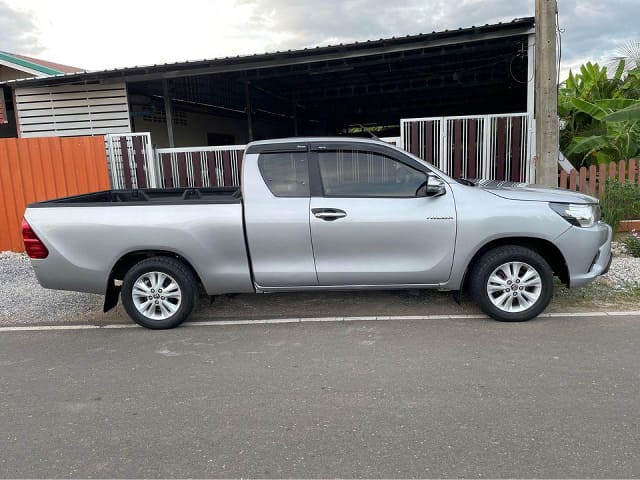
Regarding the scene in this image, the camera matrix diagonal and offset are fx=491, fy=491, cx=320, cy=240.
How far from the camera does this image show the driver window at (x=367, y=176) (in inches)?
188

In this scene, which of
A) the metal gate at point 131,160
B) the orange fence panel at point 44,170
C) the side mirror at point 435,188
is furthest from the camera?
the metal gate at point 131,160

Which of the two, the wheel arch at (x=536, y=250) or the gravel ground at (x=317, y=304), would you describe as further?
the gravel ground at (x=317, y=304)

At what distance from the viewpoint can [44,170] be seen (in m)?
8.70

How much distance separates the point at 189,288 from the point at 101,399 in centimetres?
152

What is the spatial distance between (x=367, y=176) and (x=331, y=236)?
0.69m

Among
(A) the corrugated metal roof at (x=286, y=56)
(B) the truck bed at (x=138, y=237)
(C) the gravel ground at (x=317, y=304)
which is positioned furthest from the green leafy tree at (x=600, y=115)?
(B) the truck bed at (x=138, y=237)

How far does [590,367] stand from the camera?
3770mm

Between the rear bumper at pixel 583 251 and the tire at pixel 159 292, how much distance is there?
363 centimetres

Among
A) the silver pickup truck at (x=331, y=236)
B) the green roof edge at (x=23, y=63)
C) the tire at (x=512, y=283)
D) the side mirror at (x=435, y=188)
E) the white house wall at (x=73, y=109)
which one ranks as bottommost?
the tire at (x=512, y=283)

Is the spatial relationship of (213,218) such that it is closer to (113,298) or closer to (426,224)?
(113,298)

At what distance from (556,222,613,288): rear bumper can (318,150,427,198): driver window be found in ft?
4.77

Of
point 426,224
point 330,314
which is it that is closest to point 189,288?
point 330,314

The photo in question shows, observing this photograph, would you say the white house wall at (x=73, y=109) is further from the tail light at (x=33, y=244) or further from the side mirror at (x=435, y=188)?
the side mirror at (x=435, y=188)

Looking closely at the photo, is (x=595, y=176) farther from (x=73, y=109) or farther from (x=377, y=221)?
(x=73, y=109)
